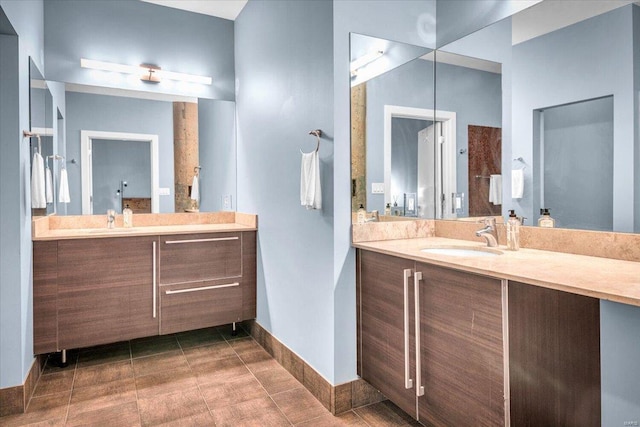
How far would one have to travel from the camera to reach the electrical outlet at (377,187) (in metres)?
2.27

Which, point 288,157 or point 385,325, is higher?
point 288,157

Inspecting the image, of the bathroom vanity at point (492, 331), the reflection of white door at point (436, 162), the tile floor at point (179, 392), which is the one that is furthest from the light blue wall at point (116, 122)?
the bathroom vanity at point (492, 331)

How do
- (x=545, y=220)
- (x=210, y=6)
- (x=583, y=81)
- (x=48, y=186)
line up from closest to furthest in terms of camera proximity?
1. (x=583, y=81)
2. (x=545, y=220)
3. (x=48, y=186)
4. (x=210, y=6)

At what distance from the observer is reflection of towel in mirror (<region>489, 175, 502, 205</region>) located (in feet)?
6.91

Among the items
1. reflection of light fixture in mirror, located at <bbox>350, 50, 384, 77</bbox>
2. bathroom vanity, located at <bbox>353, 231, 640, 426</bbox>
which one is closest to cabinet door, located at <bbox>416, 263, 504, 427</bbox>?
bathroom vanity, located at <bbox>353, 231, 640, 426</bbox>

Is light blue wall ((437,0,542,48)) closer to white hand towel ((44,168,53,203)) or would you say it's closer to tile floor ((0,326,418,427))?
tile floor ((0,326,418,427))

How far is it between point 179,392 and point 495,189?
2048 millimetres

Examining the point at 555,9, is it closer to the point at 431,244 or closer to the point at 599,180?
the point at 599,180

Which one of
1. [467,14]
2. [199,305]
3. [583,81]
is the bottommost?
[199,305]

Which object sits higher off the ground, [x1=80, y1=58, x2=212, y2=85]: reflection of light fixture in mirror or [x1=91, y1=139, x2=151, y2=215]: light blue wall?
[x1=80, y1=58, x2=212, y2=85]: reflection of light fixture in mirror

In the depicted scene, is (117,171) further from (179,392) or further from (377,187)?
(377,187)

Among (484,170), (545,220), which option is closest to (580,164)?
(545,220)

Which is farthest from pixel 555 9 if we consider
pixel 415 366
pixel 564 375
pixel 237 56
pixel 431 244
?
pixel 237 56

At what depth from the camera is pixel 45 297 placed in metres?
2.53
